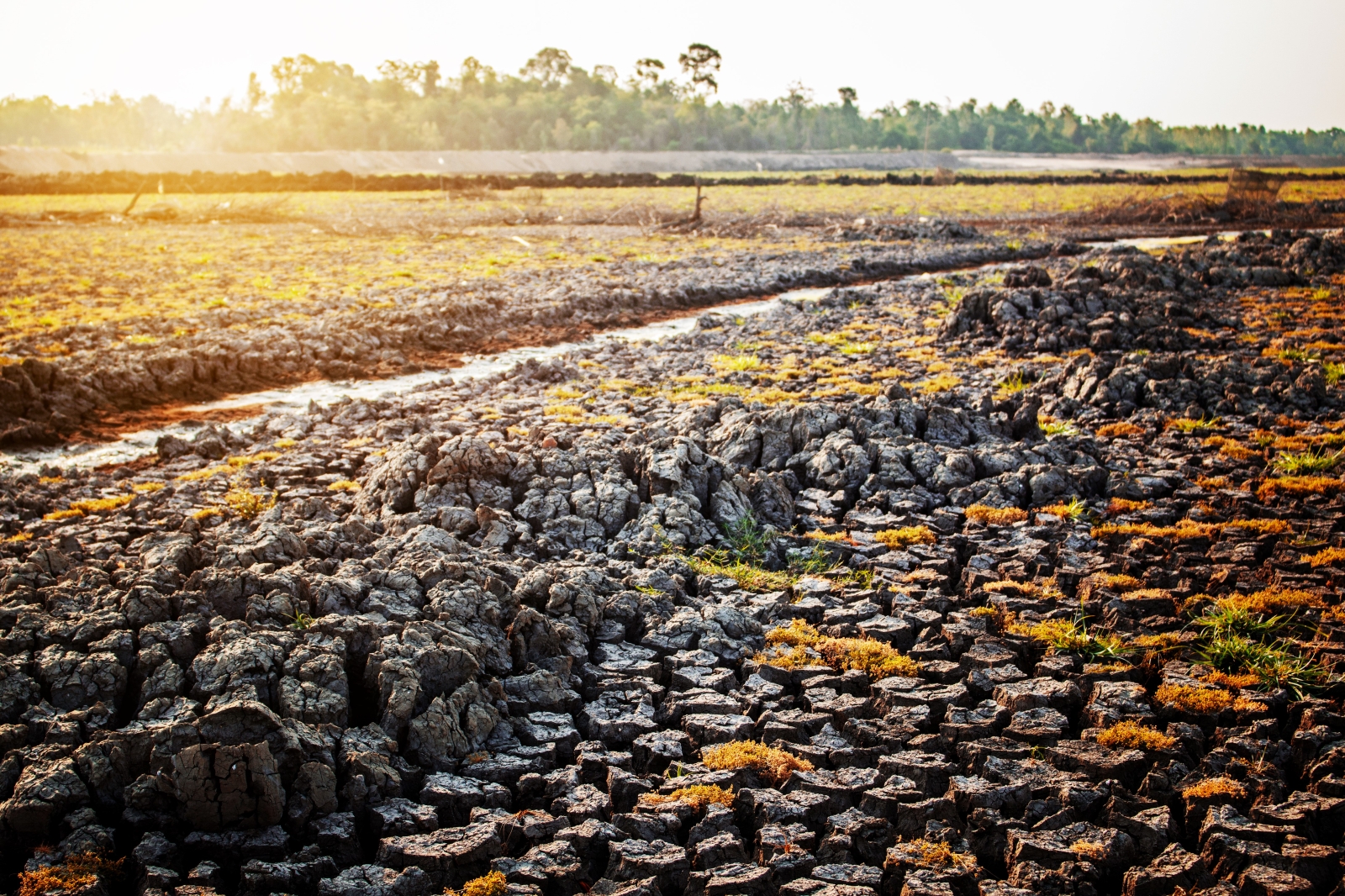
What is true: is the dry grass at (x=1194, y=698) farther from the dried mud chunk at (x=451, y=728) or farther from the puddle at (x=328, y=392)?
the puddle at (x=328, y=392)

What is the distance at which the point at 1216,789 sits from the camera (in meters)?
4.20

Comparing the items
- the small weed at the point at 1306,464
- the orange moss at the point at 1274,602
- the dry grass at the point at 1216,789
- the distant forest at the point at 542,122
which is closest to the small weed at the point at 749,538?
the orange moss at the point at 1274,602

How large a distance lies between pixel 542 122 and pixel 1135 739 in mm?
102777

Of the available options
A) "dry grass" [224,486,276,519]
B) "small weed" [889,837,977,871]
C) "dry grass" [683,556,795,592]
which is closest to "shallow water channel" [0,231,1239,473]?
"dry grass" [224,486,276,519]

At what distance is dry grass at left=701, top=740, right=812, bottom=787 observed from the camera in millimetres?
4473

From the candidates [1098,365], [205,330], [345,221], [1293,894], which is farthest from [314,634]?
[345,221]

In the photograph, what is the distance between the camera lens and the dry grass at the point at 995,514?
754 centimetres

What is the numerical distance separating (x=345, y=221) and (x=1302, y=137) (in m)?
195

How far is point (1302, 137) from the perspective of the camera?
548 ft

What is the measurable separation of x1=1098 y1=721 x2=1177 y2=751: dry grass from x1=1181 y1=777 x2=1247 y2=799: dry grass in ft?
1.07

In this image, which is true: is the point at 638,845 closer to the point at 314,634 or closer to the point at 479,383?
the point at 314,634

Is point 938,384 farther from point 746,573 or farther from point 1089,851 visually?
point 1089,851

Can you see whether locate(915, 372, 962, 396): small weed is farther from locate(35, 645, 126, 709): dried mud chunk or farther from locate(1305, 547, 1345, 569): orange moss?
locate(35, 645, 126, 709): dried mud chunk

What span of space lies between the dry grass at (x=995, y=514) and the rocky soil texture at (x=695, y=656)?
0.05 meters
